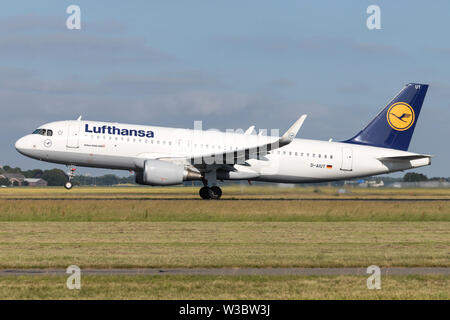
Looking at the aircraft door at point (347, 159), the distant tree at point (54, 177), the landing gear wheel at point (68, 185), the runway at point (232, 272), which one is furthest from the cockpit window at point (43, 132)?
the distant tree at point (54, 177)

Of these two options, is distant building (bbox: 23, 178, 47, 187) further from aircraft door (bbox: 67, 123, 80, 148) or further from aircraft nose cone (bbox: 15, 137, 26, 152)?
aircraft door (bbox: 67, 123, 80, 148)

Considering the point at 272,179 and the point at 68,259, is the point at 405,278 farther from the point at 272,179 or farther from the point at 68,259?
the point at 272,179

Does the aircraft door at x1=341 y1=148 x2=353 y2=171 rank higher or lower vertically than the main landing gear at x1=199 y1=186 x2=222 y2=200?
higher

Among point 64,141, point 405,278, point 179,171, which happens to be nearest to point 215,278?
point 405,278

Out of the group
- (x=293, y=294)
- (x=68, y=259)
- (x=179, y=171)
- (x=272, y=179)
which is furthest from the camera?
(x=272, y=179)

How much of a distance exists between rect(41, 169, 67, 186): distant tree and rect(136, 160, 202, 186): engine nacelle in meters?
75.1

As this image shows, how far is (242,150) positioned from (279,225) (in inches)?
467

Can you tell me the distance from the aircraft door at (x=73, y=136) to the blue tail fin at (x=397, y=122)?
19166 mm

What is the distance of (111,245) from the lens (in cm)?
1922

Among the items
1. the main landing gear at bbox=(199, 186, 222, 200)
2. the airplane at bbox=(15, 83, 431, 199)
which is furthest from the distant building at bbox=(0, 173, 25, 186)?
the main landing gear at bbox=(199, 186, 222, 200)

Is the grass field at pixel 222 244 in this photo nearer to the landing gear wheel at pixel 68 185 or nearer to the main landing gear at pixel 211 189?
the main landing gear at pixel 211 189

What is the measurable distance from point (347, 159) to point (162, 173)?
13.8m

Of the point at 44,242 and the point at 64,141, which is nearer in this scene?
the point at 44,242

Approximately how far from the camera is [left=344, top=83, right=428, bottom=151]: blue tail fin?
45406mm
